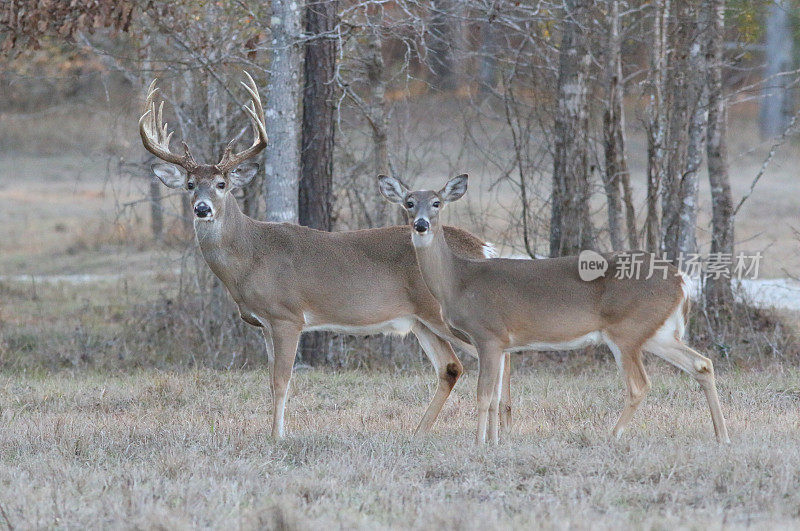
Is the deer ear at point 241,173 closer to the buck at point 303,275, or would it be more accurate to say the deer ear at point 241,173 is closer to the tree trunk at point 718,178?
the buck at point 303,275

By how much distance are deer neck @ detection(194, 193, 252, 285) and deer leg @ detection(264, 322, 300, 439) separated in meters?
0.52

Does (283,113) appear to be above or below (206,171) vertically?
above

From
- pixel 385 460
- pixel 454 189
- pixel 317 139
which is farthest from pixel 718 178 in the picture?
pixel 385 460

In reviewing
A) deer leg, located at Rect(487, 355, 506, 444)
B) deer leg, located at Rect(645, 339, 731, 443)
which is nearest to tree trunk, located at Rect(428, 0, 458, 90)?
deer leg, located at Rect(487, 355, 506, 444)

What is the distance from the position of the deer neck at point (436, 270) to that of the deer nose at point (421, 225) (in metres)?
0.23

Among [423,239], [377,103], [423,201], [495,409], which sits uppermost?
[377,103]

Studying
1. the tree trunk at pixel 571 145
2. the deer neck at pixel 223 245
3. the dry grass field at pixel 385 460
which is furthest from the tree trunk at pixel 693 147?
the deer neck at pixel 223 245

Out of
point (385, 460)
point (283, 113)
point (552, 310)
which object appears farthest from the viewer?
point (283, 113)

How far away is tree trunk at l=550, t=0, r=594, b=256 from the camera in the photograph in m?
10.2

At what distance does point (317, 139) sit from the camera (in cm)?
1050

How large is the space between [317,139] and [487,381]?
4300 millimetres

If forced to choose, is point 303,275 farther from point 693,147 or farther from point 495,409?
point 693,147

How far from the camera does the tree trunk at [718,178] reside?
1080 cm

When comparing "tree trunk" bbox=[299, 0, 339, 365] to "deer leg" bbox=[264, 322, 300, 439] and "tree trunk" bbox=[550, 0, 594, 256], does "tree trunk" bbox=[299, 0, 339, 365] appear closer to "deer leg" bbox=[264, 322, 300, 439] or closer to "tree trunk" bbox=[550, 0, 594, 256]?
"tree trunk" bbox=[550, 0, 594, 256]
